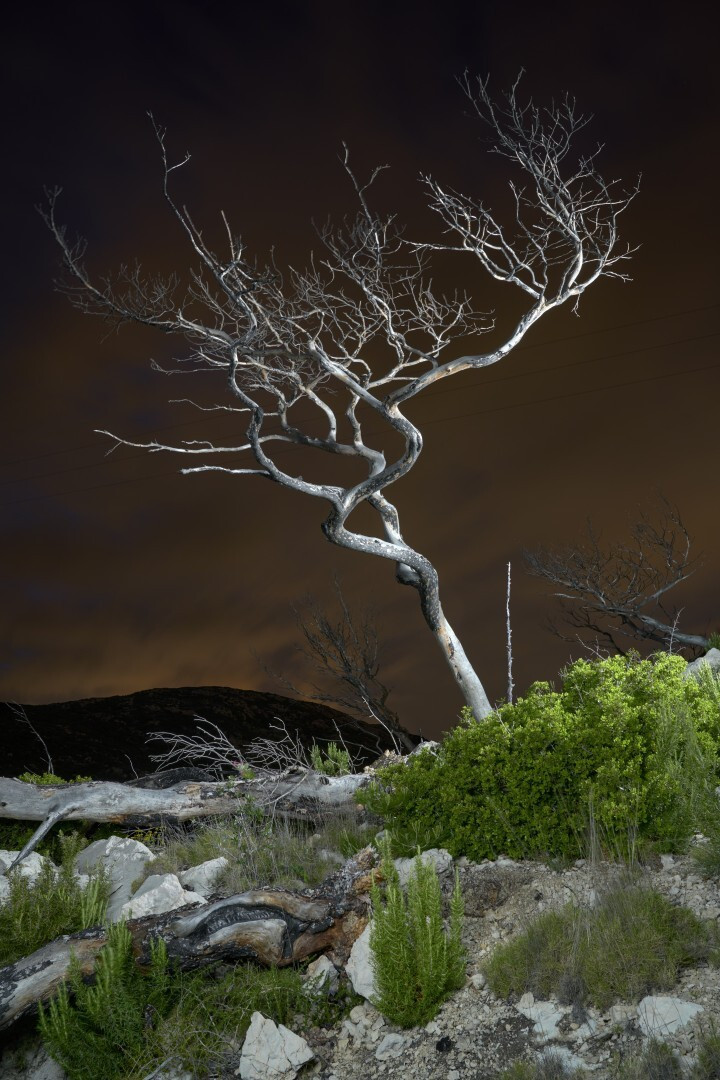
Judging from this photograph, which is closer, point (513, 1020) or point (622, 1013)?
point (622, 1013)

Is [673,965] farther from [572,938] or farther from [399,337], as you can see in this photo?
[399,337]

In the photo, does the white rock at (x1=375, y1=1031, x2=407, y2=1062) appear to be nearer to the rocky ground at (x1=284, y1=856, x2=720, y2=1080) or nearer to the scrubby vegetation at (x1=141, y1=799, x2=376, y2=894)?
the rocky ground at (x1=284, y1=856, x2=720, y2=1080)

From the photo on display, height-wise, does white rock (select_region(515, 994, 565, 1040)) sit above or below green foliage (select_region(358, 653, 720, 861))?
below

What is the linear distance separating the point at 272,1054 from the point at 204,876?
10.0 feet

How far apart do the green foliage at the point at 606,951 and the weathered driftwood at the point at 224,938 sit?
4.00ft

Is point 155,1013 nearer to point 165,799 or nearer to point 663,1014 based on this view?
point 663,1014

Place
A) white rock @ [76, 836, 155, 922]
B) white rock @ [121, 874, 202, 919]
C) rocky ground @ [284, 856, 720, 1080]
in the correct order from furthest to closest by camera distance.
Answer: white rock @ [76, 836, 155, 922]
white rock @ [121, 874, 202, 919]
rocky ground @ [284, 856, 720, 1080]

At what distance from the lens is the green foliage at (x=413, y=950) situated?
4.91 m

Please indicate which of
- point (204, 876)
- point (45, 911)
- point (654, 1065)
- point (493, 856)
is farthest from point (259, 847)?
point (654, 1065)

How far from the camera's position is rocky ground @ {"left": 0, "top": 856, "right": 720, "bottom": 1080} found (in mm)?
4324

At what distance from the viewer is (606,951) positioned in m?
4.75

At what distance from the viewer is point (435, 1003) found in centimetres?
509

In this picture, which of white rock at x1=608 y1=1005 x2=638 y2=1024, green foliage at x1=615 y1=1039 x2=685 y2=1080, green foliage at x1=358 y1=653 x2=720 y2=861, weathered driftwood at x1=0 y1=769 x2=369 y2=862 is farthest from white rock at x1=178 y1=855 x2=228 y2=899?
green foliage at x1=615 y1=1039 x2=685 y2=1080

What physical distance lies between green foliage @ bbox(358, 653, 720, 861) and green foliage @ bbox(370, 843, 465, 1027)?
4.77ft
